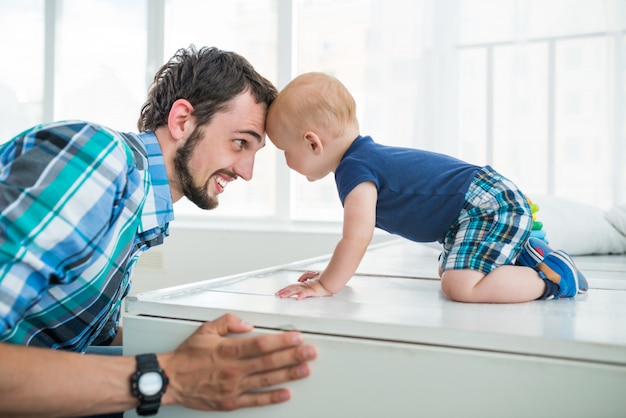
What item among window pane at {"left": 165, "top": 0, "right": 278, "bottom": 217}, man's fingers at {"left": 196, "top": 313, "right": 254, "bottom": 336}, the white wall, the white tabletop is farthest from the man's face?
window pane at {"left": 165, "top": 0, "right": 278, "bottom": 217}

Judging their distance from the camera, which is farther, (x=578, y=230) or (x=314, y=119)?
(x=578, y=230)

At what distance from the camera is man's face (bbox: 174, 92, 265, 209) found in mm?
1229

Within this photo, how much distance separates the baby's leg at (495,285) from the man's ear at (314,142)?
38 centimetres

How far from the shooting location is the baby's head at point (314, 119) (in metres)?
1.21

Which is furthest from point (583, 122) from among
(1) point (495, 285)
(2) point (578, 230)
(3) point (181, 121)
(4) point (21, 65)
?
(4) point (21, 65)

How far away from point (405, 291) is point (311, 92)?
0.45m

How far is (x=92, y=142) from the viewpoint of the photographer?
0.88 m

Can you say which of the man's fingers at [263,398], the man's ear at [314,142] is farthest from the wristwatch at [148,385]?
the man's ear at [314,142]

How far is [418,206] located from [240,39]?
256 centimetres

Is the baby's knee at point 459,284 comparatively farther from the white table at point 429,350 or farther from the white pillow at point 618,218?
the white pillow at point 618,218

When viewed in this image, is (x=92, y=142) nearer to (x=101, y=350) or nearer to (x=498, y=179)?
(x=101, y=350)

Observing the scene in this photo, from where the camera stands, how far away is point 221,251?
3.07 m

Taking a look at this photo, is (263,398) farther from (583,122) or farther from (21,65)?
(21,65)

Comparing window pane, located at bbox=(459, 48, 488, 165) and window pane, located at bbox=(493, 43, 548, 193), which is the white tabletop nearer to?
window pane, located at bbox=(493, 43, 548, 193)
